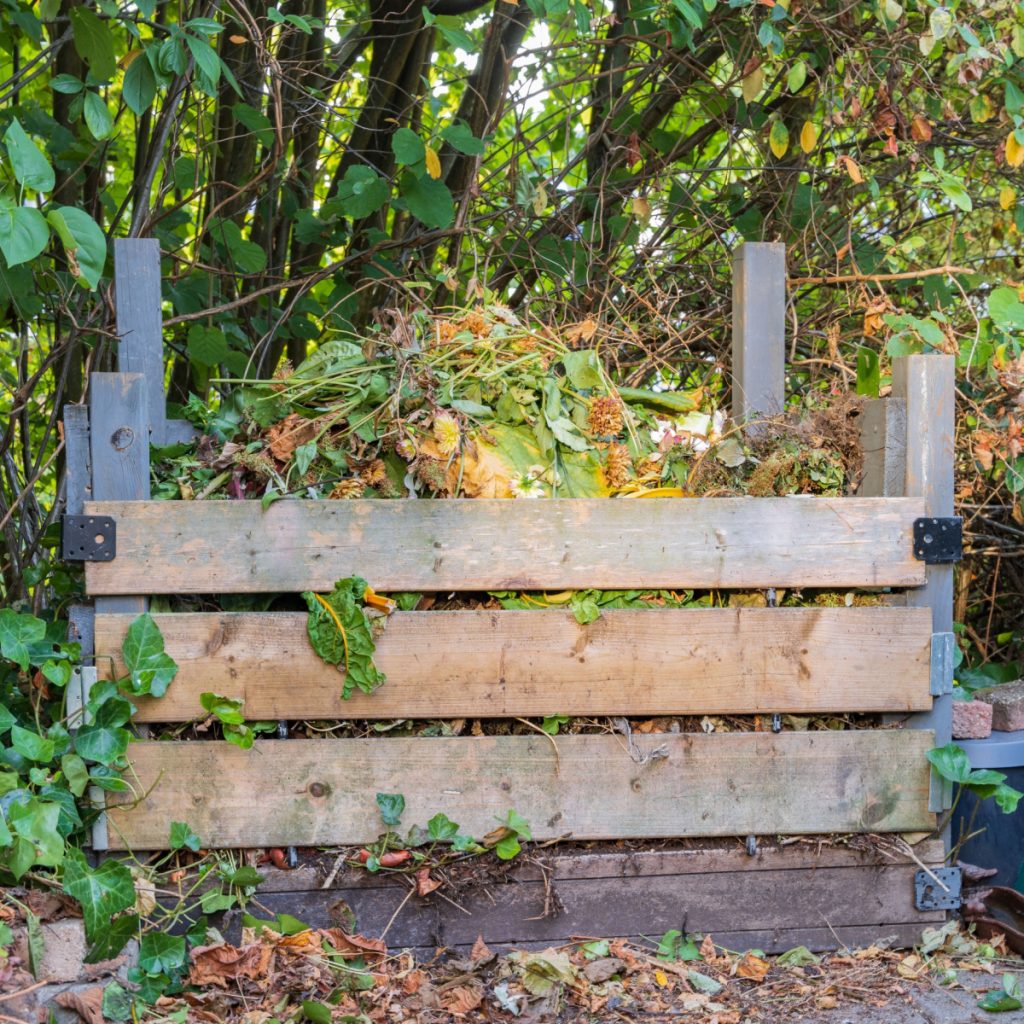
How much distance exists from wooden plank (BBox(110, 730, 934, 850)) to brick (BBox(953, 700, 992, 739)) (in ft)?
0.86

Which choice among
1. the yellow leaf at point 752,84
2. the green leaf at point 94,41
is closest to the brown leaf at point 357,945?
the green leaf at point 94,41

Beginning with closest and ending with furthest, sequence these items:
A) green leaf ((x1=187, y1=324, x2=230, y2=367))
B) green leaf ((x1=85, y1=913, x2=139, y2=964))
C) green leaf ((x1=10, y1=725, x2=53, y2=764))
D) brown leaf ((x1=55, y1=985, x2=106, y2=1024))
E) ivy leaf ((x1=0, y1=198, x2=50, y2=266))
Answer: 1. ivy leaf ((x1=0, y1=198, x2=50, y2=266))
2. brown leaf ((x1=55, y1=985, x2=106, y2=1024))
3. green leaf ((x1=85, y1=913, x2=139, y2=964))
4. green leaf ((x1=10, y1=725, x2=53, y2=764))
5. green leaf ((x1=187, y1=324, x2=230, y2=367))

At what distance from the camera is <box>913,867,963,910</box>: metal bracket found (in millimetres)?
2693

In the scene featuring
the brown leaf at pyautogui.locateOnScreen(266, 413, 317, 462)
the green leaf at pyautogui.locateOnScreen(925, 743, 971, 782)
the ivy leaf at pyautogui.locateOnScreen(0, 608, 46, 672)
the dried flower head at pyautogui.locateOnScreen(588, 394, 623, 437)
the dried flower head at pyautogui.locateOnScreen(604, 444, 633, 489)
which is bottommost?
the green leaf at pyautogui.locateOnScreen(925, 743, 971, 782)

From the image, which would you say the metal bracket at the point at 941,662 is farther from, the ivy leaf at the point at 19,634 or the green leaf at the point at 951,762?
the ivy leaf at the point at 19,634

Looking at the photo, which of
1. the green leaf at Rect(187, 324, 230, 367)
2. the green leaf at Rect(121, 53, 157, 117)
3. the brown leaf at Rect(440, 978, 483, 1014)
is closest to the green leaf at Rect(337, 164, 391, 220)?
the green leaf at Rect(187, 324, 230, 367)

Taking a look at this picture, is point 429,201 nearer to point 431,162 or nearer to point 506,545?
point 431,162

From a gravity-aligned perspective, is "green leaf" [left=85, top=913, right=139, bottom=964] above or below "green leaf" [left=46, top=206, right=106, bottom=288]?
below

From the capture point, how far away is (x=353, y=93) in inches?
221

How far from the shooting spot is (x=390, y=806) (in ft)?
8.19

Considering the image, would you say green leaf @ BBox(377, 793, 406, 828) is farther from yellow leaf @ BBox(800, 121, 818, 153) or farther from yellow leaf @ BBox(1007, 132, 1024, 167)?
yellow leaf @ BBox(1007, 132, 1024, 167)

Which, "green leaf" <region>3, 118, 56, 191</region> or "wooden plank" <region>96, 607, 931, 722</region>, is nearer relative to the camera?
"green leaf" <region>3, 118, 56, 191</region>

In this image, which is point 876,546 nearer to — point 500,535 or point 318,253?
point 500,535

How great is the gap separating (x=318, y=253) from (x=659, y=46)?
162 centimetres
